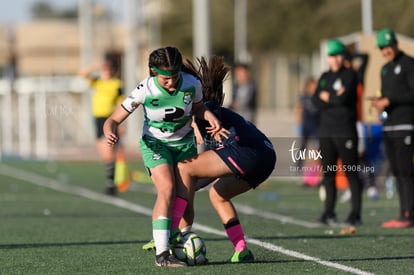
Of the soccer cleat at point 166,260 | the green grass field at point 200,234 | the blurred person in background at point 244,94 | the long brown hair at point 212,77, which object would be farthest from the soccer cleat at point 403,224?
the blurred person in background at point 244,94

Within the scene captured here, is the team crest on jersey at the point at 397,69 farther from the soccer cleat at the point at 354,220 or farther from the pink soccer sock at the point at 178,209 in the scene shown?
the pink soccer sock at the point at 178,209

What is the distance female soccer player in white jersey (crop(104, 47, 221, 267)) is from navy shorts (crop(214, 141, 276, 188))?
0.80 ft

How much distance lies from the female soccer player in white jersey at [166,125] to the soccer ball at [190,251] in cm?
15

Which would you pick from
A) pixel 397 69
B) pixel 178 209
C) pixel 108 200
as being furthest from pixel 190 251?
pixel 108 200

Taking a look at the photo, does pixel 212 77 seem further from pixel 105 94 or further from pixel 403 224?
pixel 105 94

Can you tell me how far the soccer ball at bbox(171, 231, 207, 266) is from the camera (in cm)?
1006

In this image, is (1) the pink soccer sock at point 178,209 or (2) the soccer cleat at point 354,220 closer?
(1) the pink soccer sock at point 178,209

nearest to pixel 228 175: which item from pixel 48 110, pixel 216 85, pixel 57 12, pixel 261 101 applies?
pixel 216 85

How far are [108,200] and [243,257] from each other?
29.2 feet

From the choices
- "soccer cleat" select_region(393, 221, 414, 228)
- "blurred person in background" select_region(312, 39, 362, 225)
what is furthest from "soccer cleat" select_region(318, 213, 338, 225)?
"soccer cleat" select_region(393, 221, 414, 228)

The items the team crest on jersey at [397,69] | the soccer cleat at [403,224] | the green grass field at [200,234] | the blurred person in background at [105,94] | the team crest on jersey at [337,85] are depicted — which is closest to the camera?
the green grass field at [200,234]

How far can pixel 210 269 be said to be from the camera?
32.1 feet

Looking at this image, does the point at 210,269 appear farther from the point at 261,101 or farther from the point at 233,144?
the point at 261,101

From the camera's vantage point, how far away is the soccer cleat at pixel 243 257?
33.6 feet
